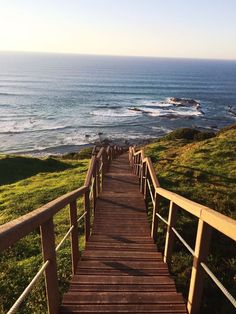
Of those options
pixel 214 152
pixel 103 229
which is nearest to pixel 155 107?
pixel 214 152

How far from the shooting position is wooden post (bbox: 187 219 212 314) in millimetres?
4082

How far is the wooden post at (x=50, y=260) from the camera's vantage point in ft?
12.8

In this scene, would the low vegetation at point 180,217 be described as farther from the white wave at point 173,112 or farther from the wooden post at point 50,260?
the white wave at point 173,112

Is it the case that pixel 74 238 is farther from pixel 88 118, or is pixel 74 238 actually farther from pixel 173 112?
pixel 173 112

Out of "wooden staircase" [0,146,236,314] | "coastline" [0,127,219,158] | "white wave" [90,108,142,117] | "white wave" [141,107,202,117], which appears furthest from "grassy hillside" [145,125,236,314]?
"white wave" [141,107,202,117]

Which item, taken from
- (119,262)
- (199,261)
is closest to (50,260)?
(199,261)

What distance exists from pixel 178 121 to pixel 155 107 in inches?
710

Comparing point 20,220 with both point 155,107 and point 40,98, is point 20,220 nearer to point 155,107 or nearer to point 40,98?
point 155,107

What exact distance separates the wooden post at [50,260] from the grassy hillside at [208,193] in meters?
2.66

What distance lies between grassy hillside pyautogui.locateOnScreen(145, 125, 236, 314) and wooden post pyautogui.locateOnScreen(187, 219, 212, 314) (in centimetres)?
150

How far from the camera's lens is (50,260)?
400 centimetres

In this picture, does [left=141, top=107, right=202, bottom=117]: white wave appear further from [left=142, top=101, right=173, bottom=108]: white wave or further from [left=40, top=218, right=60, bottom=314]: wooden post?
[left=40, top=218, right=60, bottom=314]: wooden post

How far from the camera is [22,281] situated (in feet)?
23.3

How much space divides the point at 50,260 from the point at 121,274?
5.98 ft
